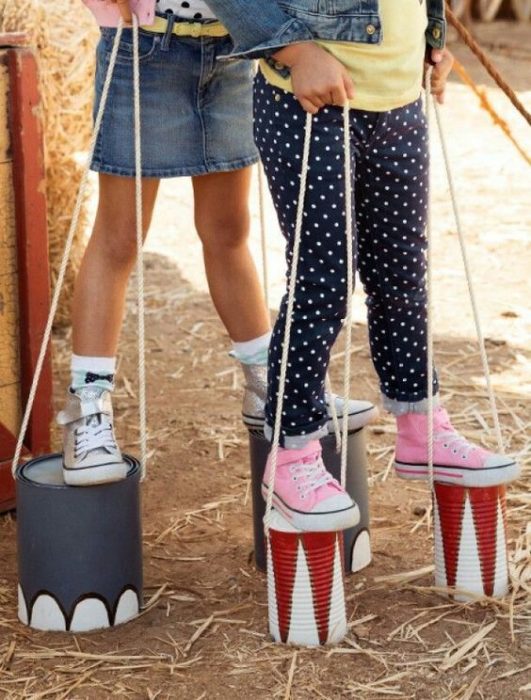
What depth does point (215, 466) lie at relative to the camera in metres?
3.05

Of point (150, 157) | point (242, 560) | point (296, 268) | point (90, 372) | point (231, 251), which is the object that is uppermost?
point (150, 157)

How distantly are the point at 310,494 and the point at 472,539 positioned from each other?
352 mm

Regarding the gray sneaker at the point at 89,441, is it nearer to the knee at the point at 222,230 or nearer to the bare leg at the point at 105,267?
the bare leg at the point at 105,267

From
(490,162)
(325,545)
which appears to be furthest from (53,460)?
(490,162)

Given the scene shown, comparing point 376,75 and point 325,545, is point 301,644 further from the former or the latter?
point 376,75

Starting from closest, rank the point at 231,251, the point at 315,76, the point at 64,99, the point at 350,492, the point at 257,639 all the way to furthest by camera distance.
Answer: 1. the point at 315,76
2. the point at 257,639
3. the point at 350,492
4. the point at 231,251
5. the point at 64,99

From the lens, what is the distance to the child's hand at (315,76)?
2018mm

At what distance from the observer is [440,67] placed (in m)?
2.33

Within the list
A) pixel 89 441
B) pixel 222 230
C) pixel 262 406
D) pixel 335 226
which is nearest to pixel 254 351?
pixel 262 406

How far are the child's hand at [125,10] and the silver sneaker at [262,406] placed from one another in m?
0.75

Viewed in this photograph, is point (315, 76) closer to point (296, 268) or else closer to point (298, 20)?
point (298, 20)

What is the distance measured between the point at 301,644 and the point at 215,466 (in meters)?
0.89

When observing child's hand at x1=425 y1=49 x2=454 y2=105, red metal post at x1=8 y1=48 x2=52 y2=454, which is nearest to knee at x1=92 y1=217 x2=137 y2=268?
red metal post at x1=8 y1=48 x2=52 y2=454

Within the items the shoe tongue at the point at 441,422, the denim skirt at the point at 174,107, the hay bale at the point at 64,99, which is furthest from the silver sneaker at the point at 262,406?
the hay bale at the point at 64,99
